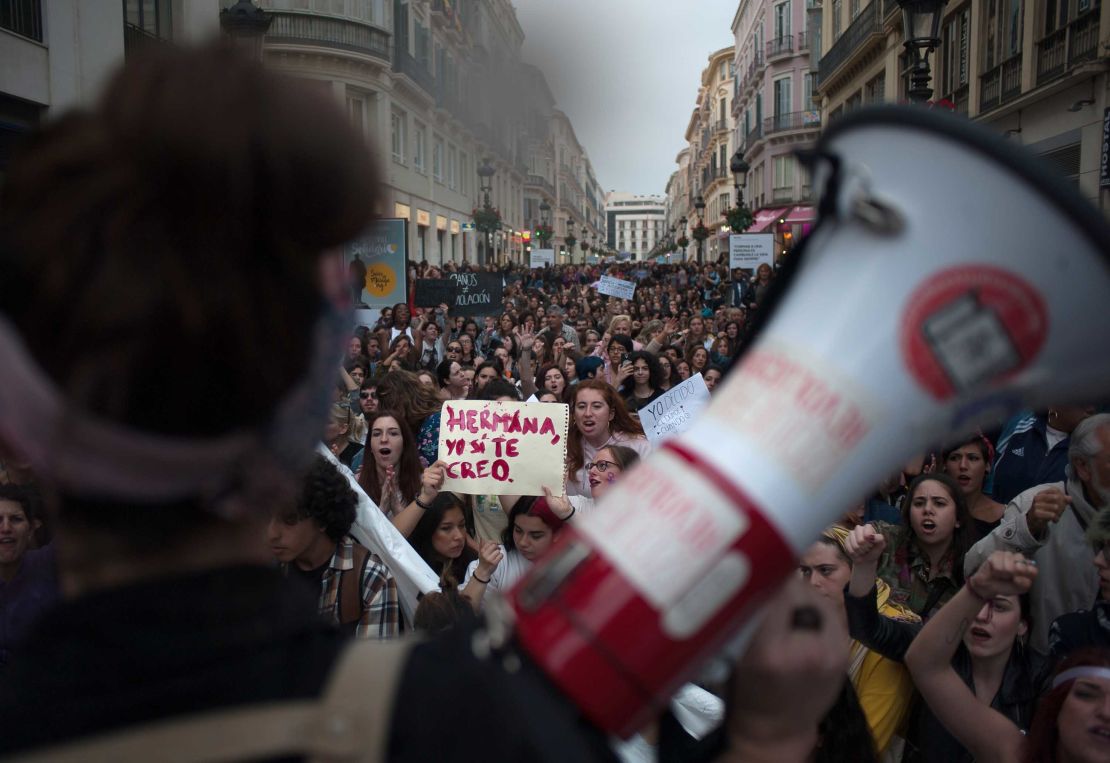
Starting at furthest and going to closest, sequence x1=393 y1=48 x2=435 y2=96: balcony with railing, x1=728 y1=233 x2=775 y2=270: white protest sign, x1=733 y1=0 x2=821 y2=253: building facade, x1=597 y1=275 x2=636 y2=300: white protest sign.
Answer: x1=733 y1=0 x2=821 y2=253: building facade, x1=393 y1=48 x2=435 y2=96: balcony with railing, x1=728 y1=233 x2=775 y2=270: white protest sign, x1=597 y1=275 x2=636 y2=300: white protest sign

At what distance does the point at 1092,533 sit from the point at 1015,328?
2.44 metres

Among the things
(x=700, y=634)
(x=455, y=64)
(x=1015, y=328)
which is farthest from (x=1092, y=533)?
(x=455, y=64)

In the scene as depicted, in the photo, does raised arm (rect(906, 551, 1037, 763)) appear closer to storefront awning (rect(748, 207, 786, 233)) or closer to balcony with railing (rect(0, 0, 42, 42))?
balcony with railing (rect(0, 0, 42, 42))

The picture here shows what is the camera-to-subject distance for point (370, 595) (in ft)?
11.2

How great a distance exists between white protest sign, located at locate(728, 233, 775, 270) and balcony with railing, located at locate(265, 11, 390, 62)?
15035 mm

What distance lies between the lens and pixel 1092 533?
3.06m

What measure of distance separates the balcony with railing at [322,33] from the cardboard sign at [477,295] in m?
16.5

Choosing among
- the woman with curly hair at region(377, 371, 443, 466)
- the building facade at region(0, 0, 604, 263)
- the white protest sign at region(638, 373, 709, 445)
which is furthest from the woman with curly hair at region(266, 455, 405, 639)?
the building facade at region(0, 0, 604, 263)

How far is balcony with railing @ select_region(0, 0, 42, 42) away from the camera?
1011 centimetres

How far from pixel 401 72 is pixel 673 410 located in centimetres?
2849

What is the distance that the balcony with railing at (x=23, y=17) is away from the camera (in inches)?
398

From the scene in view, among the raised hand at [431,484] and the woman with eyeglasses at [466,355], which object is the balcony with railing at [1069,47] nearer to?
the woman with eyeglasses at [466,355]

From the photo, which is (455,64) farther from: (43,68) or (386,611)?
(386,611)

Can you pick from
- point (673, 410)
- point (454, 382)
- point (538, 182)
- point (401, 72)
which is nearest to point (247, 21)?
point (454, 382)
